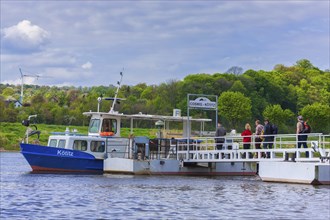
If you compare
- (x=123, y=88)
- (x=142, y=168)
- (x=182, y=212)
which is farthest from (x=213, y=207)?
(x=123, y=88)

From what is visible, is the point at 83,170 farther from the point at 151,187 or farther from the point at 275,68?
the point at 275,68

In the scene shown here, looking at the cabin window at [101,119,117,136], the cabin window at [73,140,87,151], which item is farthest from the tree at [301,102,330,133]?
the cabin window at [73,140,87,151]

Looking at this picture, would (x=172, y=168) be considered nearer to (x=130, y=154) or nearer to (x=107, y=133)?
(x=130, y=154)

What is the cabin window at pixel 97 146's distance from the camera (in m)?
43.6

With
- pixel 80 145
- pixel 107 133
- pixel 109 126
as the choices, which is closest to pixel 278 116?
pixel 109 126

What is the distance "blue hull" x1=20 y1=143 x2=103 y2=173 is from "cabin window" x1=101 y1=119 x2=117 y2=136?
7.60ft

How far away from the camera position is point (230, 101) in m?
122

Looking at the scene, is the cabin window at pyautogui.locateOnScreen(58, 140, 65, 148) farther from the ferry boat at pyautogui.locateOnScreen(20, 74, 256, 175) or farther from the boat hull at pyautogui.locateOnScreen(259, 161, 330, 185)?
the boat hull at pyautogui.locateOnScreen(259, 161, 330, 185)

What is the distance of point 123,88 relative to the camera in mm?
157125

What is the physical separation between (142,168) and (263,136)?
320 inches

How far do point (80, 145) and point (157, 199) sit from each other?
657 inches

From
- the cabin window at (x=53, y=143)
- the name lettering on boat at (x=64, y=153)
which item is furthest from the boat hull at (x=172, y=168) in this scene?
the cabin window at (x=53, y=143)

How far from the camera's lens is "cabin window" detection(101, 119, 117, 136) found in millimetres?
44750

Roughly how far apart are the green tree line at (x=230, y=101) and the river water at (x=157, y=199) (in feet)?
208
